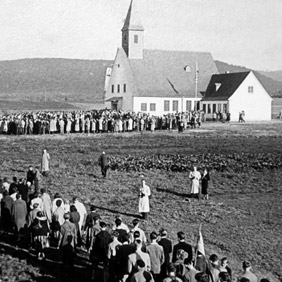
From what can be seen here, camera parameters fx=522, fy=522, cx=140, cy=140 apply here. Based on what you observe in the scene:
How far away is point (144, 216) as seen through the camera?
60.7 feet

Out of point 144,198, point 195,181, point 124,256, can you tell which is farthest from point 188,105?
point 124,256

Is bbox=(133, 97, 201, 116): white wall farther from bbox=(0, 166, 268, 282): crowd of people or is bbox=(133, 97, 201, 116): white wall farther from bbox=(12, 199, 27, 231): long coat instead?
bbox=(12, 199, 27, 231): long coat

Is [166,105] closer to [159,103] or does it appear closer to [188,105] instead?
[159,103]

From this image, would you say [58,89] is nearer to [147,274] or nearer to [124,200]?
[124,200]

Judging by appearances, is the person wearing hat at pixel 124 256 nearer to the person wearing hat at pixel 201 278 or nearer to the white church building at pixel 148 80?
the person wearing hat at pixel 201 278

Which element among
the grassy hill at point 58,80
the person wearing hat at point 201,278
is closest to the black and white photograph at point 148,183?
the person wearing hat at point 201,278

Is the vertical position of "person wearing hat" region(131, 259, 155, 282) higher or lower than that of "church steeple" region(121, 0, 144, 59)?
lower

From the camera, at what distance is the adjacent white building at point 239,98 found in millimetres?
59750

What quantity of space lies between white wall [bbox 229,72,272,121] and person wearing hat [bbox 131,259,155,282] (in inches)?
1997

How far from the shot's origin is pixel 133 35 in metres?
62.0

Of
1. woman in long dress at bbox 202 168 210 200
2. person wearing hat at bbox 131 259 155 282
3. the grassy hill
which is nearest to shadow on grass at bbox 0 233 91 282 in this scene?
person wearing hat at bbox 131 259 155 282

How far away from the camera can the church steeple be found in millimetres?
61750

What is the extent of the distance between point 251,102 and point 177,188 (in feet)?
129

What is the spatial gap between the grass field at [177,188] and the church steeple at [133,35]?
71.5 ft
